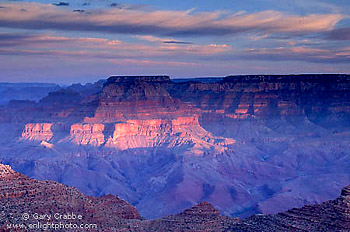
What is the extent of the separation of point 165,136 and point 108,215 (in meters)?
120

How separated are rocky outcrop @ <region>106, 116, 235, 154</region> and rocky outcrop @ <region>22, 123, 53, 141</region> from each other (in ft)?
67.2

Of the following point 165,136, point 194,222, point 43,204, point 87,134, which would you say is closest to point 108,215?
point 43,204

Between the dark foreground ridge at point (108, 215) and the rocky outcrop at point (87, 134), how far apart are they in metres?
107

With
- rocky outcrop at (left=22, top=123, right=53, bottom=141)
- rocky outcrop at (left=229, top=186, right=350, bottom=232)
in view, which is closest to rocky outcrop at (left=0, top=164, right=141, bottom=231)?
rocky outcrop at (left=229, top=186, right=350, bottom=232)

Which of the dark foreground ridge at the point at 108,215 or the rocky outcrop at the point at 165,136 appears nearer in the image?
the dark foreground ridge at the point at 108,215

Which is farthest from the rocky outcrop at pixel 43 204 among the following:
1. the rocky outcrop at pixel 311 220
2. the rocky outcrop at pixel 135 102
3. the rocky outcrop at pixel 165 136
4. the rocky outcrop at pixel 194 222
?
the rocky outcrop at pixel 135 102

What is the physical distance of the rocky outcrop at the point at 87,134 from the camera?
535ft

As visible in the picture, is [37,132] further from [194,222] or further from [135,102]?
[194,222]

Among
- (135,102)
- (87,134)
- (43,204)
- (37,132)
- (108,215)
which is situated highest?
(43,204)

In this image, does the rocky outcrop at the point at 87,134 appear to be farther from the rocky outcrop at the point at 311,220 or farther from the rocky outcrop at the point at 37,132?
the rocky outcrop at the point at 311,220

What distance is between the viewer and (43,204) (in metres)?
47.0

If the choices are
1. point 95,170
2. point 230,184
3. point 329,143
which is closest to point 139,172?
point 95,170

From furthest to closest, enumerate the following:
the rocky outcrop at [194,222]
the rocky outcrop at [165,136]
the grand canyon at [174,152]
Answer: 1. the rocky outcrop at [165,136]
2. the grand canyon at [174,152]
3. the rocky outcrop at [194,222]

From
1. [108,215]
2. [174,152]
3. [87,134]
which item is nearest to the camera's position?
[108,215]
